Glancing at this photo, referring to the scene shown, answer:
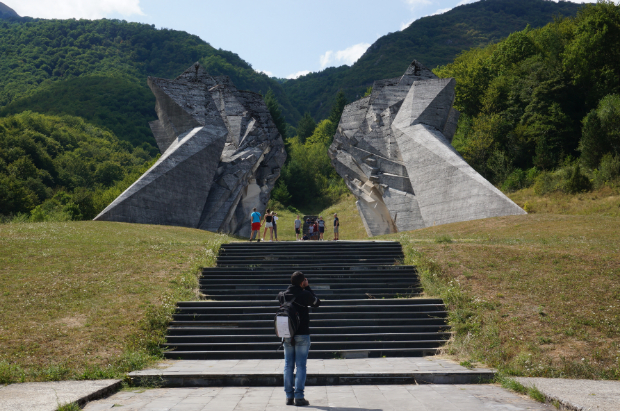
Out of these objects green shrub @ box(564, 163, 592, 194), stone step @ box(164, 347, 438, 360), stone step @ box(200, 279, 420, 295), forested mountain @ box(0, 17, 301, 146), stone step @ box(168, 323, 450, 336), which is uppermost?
forested mountain @ box(0, 17, 301, 146)

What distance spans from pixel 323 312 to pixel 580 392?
15.4 feet

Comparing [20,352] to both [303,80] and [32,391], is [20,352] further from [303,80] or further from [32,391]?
[303,80]

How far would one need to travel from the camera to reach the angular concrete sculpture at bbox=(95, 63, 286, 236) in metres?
20.7

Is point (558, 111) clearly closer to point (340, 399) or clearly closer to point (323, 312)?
point (323, 312)

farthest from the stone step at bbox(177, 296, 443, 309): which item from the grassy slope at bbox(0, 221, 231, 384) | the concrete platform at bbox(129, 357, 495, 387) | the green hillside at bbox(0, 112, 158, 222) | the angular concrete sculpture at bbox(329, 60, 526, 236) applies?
the green hillside at bbox(0, 112, 158, 222)

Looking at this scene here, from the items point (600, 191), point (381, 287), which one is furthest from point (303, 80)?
point (381, 287)

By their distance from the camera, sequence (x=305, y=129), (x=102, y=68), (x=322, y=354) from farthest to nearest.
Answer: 1. (x=102, y=68)
2. (x=305, y=129)
3. (x=322, y=354)

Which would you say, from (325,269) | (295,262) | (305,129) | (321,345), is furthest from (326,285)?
(305,129)

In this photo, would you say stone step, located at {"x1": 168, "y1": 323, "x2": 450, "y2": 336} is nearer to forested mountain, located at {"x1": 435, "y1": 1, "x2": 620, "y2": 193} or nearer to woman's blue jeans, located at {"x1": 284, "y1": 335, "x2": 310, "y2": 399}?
woman's blue jeans, located at {"x1": 284, "y1": 335, "x2": 310, "y2": 399}

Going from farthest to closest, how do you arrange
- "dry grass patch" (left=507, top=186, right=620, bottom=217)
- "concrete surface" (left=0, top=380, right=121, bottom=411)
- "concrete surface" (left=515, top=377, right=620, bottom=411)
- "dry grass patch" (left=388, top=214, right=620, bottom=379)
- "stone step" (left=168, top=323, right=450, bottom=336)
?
"dry grass patch" (left=507, top=186, right=620, bottom=217) → "stone step" (left=168, top=323, right=450, bottom=336) → "dry grass patch" (left=388, top=214, right=620, bottom=379) → "concrete surface" (left=0, top=380, right=121, bottom=411) → "concrete surface" (left=515, top=377, right=620, bottom=411)

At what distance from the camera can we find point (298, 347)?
532 centimetres

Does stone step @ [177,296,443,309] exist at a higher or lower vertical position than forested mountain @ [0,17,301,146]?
lower

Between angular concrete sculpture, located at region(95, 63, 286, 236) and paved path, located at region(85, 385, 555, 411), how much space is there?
14741 millimetres

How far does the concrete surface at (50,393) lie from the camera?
494cm
